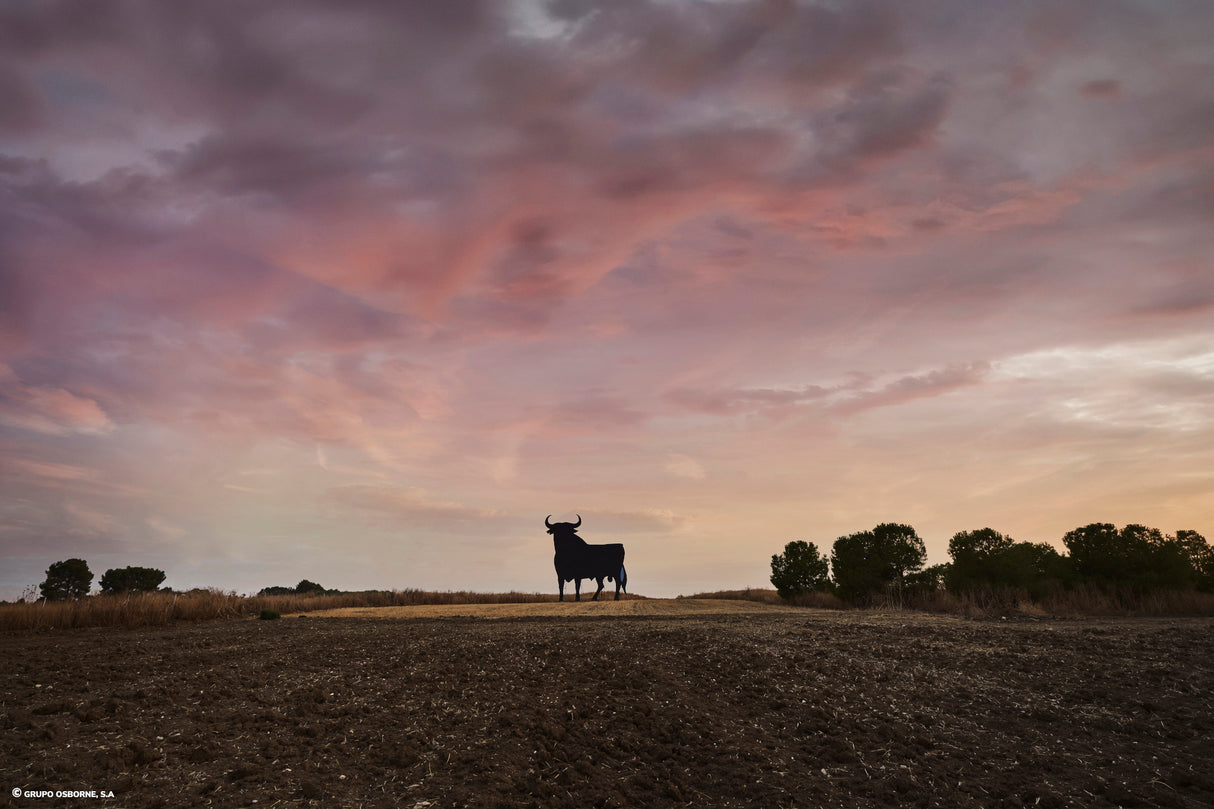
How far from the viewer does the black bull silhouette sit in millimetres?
31578

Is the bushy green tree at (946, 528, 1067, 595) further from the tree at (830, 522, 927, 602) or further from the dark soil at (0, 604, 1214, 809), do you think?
the dark soil at (0, 604, 1214, 809)

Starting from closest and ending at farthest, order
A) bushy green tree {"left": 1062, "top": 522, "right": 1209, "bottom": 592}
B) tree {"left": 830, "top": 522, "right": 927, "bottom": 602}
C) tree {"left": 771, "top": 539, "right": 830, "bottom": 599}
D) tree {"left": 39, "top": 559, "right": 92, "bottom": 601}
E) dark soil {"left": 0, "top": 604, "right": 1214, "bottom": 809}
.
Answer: dark soil {"left": 0, "top": 604, "right": 1214, "bottom": 809} < bushy green tree {"left": 1062, "top": 522, "right": 1209, "bottom": 592} < tree {"left": 830, "top": 522, "right": 927, "bottom": 602} < tree {"left": 771, "top": 539, "right": 830, "bottom": 599} < tree {"left": 39, "top": 559, "right": 92, "bottom": 601}

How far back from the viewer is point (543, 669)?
1168 cm

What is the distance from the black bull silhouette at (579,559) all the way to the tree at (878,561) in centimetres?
1122

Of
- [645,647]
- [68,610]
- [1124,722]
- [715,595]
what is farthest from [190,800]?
[715,595]

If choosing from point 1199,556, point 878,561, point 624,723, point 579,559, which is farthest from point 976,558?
point 624,723

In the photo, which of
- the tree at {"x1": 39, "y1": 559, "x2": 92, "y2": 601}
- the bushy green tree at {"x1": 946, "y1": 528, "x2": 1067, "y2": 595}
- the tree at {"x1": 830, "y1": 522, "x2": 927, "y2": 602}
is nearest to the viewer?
the bushy green tree at {"x1": 946, "y1": 528, "x2": 1067, "y2": 595}

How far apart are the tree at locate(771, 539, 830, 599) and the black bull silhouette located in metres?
9.33

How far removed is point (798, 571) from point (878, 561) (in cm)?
467

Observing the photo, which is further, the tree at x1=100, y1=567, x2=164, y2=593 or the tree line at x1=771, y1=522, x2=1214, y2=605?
the tree at x1=100, y1=567, x2=164, y2=593

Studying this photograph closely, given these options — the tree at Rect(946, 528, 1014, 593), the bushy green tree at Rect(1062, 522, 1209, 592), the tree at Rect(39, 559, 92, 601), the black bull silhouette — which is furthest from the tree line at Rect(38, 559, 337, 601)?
the bushy green tree at Rect(1062, 522, 1209, 592)

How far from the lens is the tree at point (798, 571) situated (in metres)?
34.6

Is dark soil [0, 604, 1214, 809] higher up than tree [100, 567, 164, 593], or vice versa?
tree [100, 567, 164, 593]

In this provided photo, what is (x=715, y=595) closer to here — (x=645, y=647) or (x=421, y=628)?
(x=421, y=628)
